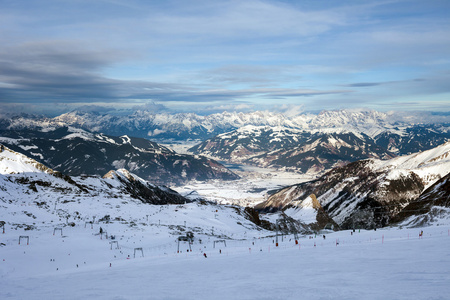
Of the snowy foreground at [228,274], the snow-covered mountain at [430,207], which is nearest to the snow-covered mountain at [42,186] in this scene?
the snowy foreground at [228,274]

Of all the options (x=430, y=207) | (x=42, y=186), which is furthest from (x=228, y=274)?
(x=430, y=207)

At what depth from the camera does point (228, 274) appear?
4338 cm

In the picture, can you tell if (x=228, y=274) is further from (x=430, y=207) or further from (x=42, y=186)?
(x=430, y=207)

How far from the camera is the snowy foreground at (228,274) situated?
32.4m

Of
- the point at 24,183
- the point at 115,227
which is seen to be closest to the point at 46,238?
the point at 115,227

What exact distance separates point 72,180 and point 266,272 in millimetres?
150139

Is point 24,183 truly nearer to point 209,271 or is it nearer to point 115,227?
point 115,227

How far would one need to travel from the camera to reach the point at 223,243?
89.6 m

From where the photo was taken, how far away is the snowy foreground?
32406mm

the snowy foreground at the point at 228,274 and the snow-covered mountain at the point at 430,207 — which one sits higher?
the snowy foreground at the point at 228,274

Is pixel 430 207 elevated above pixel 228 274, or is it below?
below

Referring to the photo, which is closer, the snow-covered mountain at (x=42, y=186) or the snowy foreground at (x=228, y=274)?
the snowy foreground at (x=228, y=274)

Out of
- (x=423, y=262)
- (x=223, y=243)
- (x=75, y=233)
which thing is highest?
(x=423, y=262)

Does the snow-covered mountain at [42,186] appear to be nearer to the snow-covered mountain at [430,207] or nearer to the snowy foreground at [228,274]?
the snowy foreground at [228,274]
